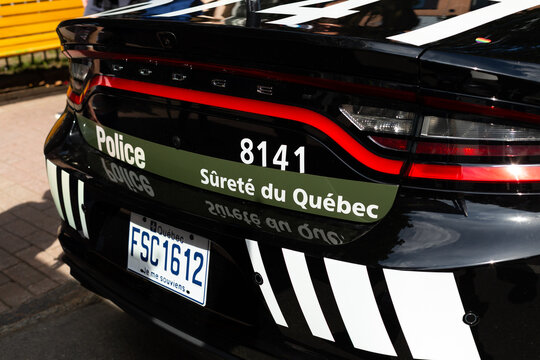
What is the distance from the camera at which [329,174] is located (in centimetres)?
174

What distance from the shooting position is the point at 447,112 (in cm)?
160

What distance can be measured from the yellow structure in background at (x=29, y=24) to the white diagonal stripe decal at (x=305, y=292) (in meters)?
5.84

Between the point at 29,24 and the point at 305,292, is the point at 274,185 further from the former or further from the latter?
the point at 29,24

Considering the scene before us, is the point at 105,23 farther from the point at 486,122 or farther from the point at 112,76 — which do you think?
the point at 486,122

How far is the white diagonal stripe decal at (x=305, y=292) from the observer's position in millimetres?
1760

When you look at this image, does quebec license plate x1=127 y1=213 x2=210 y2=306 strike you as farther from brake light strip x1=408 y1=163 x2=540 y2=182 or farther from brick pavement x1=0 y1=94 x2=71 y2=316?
brick pavement x1=0 y1=94 x2=71 y2=316

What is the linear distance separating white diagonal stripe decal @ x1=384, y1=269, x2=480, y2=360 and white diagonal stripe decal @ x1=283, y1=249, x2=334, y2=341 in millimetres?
223

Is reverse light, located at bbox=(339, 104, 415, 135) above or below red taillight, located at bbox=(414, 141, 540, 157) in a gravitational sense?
above

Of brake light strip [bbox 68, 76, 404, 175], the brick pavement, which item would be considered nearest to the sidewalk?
the brick pavement

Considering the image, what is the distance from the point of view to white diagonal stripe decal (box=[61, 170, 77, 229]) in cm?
247

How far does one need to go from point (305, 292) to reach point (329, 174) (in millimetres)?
327

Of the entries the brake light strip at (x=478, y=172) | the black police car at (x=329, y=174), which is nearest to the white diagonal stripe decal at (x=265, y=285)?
the black police car at (x=329, y=174)

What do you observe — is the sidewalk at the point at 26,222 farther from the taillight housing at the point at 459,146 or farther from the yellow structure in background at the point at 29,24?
the taillight housing at the point at 459,146

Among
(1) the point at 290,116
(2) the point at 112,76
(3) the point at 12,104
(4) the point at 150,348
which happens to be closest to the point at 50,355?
(4) the point at 150,348
